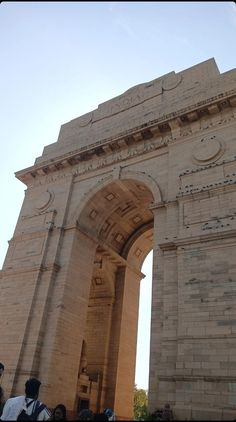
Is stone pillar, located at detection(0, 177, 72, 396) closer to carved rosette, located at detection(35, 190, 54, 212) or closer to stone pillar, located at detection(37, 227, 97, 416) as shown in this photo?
carved rosette, located at detection(35, 190, 54, 212)

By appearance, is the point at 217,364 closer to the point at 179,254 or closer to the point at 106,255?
the point at 179,254

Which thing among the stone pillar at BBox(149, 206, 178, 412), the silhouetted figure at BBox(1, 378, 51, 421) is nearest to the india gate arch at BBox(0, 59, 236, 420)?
the stone pillar at BBox(149, 206, 178, 412)

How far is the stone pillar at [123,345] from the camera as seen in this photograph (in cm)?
1913

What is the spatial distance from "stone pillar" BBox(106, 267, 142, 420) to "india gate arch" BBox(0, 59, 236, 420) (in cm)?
7

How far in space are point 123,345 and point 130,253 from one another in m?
5.44

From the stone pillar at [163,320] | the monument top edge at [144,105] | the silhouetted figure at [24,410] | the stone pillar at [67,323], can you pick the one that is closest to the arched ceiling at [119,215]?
the stone pillar at [67,323]

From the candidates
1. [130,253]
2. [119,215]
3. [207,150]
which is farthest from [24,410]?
[130,253]

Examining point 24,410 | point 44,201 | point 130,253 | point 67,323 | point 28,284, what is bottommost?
point 24,410

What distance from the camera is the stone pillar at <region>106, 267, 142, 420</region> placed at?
62.8 ft

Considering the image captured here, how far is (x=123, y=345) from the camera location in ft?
66.5

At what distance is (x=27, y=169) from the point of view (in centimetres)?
2211

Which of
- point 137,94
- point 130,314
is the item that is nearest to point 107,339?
point 130,314

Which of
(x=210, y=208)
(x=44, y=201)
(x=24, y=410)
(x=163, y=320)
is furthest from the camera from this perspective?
(x=44, y=201)

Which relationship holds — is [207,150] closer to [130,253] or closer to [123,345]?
[130,253]
